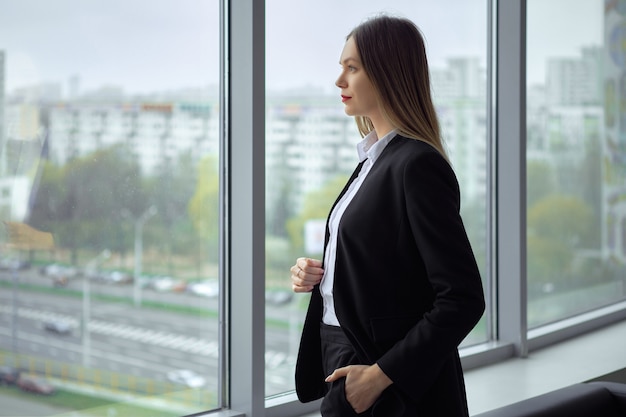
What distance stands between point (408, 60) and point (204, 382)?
1606mm

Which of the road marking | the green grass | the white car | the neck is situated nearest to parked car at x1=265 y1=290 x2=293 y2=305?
the road marking

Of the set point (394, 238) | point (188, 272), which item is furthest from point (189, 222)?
point (394, 238)

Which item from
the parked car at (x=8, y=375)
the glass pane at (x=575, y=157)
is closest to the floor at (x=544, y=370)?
the glass pane at (x=575, y=157)

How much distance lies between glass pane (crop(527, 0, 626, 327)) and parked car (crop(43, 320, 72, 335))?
2750 millimetres

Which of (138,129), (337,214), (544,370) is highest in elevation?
(138,129)

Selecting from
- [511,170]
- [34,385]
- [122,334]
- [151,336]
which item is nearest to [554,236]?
[511,170]

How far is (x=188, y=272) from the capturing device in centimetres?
291

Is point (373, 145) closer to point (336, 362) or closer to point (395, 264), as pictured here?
point (395, 264)

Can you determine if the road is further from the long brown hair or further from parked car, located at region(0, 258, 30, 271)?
the long brown hair

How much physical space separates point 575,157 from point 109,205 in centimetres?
320

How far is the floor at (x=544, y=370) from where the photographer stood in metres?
3.43

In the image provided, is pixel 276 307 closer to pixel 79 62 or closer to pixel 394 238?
pixel 79 62

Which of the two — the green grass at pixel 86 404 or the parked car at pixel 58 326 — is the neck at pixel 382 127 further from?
the green grass at pixel 86 404

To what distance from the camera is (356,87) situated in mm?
1814
